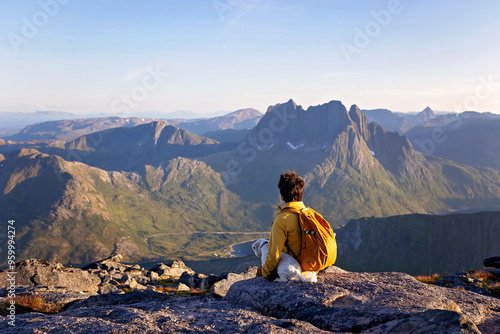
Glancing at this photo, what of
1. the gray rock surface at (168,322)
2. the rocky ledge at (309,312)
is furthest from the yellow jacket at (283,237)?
the gray rock surface at (168,322)

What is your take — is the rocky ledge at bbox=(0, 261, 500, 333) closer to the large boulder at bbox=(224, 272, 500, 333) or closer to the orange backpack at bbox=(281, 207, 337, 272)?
the large boulder at bbox=(224, 272, 500, 333)

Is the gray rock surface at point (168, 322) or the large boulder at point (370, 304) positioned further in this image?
the gray rock surface at point (168, 322)

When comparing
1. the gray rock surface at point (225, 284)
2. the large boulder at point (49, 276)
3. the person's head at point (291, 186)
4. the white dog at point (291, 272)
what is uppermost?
the person's head at point (291, 186)

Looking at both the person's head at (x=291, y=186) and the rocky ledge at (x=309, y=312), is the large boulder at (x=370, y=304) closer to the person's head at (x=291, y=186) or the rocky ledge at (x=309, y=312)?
the rocky ledge at (x=309, y=312)

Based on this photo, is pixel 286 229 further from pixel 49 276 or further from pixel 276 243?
pixel 49 276

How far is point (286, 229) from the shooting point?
36.9 feet

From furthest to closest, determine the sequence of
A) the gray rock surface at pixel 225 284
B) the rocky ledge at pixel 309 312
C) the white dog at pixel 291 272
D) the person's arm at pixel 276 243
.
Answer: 1. the gray rock surface at pixel 225 284
2. the white dog at pixel 291 272
3. the person's arm at pixel 276 243
4. the rocky ledge at pixel 309 312

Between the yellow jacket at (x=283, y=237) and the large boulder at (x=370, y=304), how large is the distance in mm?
1064

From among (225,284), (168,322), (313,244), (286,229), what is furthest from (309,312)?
(225,284)

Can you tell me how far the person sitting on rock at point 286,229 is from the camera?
36.5 ft

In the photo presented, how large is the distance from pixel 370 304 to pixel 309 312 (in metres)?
1.93

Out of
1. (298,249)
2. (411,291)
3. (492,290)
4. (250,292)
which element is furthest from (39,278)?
(492,290)

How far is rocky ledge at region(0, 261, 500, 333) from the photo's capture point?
785 centimetres

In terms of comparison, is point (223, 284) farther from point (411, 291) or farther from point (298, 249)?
point (411, 291)
